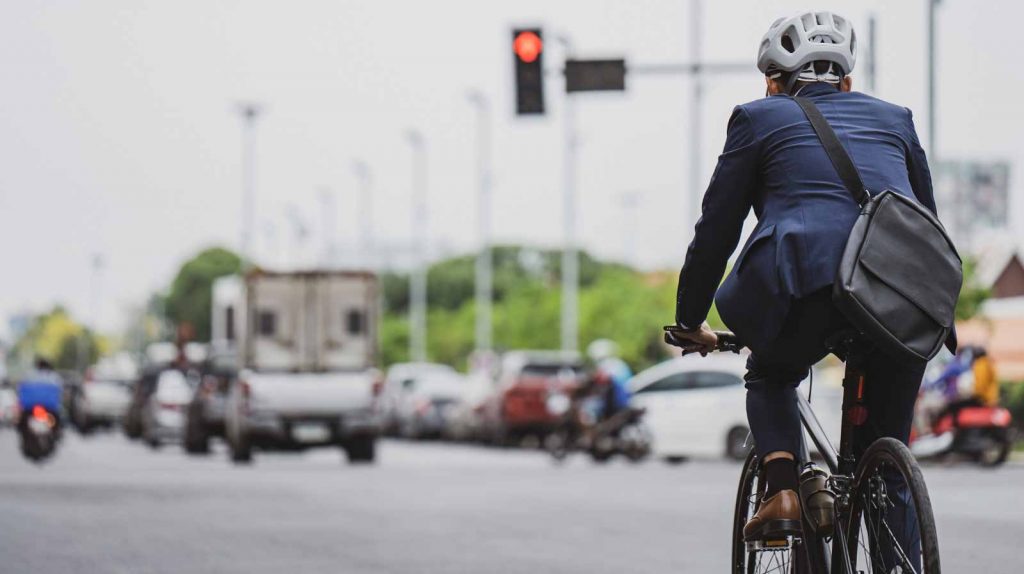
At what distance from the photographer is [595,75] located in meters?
24.6

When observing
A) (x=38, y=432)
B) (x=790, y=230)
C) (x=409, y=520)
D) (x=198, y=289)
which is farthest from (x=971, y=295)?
(x=198, y=289)

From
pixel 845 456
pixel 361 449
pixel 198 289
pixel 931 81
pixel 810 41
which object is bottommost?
pixel 361 449

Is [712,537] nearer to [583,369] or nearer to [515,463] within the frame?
[515,463]

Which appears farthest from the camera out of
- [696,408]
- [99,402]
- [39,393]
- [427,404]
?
[99,402]

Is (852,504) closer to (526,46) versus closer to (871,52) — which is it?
(526,46)

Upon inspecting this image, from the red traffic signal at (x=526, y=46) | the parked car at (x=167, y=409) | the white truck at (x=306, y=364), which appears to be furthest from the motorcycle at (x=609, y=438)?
the parked car at (x=167, y=409)

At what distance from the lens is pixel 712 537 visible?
1273 cm

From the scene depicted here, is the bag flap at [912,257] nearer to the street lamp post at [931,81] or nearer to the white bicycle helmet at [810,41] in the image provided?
the white bicycle helmet at [810,41]

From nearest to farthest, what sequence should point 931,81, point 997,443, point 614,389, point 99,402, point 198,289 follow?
point 997,443 → point 614,389 → point 931,81 → point 99,402 → point 198,289

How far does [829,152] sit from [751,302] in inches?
16.9

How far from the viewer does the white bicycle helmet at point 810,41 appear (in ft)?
17.4

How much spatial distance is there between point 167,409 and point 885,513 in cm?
3867

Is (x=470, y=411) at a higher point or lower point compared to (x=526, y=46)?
lower

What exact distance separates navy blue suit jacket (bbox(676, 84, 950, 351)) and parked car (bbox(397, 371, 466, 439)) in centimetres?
4230
